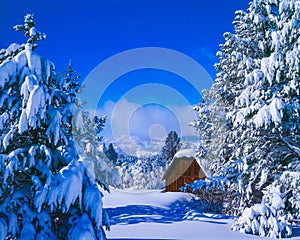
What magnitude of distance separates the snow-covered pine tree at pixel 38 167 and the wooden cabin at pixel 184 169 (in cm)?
1867

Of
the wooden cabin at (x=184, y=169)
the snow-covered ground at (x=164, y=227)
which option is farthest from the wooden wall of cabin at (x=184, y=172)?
the snow-covered ground at (x=164, y=227)

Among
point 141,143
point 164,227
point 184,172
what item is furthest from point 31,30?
point 141,143

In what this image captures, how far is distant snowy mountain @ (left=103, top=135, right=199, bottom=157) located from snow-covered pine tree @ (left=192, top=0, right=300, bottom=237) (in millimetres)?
10781

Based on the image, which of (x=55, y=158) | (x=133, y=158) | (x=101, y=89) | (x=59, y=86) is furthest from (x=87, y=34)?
(x=133, y=158)

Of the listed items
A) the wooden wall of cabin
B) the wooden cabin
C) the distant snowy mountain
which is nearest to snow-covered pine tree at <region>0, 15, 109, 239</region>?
the distant snowy mountain

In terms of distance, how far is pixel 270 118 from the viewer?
7969mm

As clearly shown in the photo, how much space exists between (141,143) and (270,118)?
70.9 feet

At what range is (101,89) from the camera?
13664mm

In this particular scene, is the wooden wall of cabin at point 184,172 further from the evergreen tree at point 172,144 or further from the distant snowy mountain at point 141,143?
the evergreen tree at point 172,144

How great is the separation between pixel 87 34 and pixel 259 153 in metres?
7.95

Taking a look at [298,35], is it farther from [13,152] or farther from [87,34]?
[13,152]

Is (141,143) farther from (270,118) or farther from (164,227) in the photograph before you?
(270,118)

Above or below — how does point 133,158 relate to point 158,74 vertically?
below

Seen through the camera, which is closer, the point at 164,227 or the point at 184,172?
the point at 164,227
